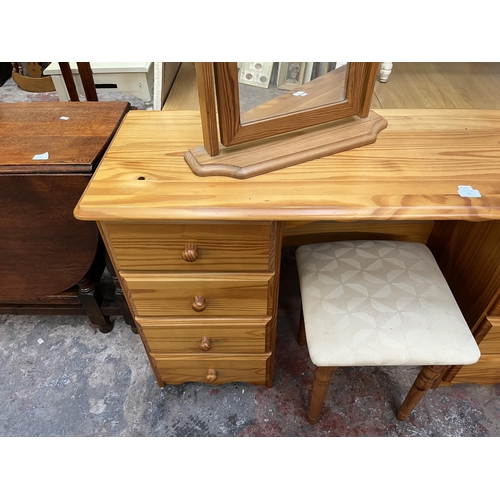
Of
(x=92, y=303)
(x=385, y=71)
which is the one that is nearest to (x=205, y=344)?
(x=92, y=303)

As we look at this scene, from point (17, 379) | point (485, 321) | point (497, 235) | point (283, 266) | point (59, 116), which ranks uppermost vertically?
point (59, 116)

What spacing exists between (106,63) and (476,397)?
94.7 inches

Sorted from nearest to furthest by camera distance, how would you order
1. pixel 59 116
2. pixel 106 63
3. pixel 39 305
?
pixel 59 116 → pixel 39 305 → pixel 106 63

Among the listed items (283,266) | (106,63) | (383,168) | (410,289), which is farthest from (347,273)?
(106,63)

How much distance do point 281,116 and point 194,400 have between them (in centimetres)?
99

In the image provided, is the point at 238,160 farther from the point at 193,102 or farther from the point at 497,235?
the point at 497,235

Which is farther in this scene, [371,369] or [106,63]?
[106,63]

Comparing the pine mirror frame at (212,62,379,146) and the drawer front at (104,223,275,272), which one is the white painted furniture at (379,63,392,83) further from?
the drawer front at (104,223,275,272)

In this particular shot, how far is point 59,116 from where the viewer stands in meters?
1.14

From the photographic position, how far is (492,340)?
1025mm

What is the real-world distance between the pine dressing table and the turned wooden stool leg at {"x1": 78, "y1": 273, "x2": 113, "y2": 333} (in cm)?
40

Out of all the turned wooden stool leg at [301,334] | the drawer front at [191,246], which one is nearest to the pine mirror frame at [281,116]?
the drawer front at [191,246]

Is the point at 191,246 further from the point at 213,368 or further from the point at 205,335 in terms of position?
the point at 213,368

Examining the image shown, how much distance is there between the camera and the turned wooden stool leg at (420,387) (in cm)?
97
